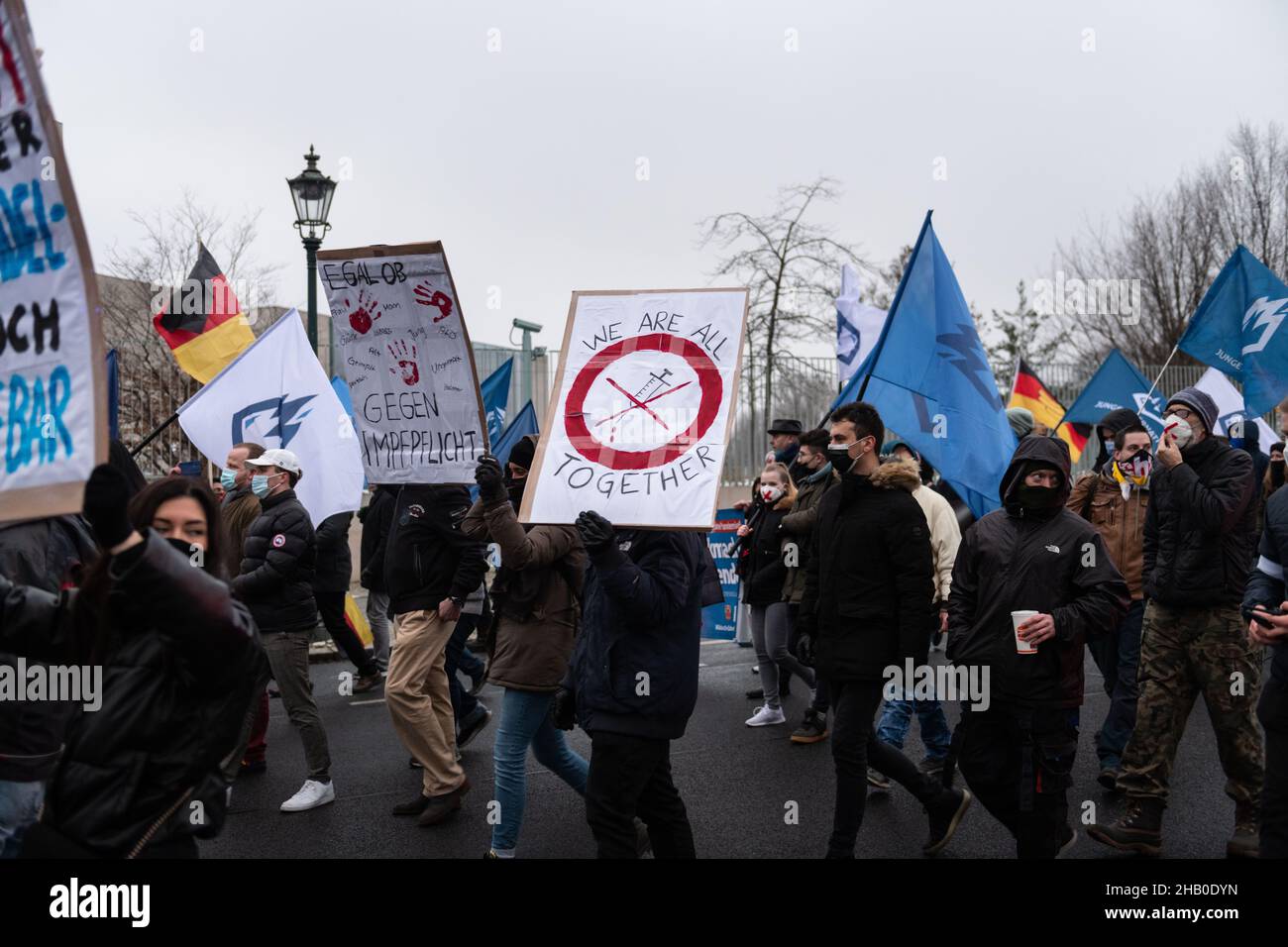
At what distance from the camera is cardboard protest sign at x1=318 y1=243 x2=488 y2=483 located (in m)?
5.10

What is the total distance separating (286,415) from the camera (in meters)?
8.02

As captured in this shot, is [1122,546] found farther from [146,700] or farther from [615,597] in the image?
[146,700]

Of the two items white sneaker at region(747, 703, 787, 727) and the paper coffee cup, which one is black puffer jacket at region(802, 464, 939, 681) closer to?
the paper coffee cup

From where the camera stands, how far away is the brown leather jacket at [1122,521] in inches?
255

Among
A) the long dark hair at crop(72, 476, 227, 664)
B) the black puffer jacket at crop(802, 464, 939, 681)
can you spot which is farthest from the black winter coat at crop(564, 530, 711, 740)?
the long dark hair at crop(72, 476, 227, 664)

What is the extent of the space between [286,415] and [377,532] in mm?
1209

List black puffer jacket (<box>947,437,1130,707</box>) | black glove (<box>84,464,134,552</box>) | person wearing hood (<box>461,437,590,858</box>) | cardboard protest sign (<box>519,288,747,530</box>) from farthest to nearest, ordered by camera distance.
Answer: person wearing hood (<box>461,437,590,858</box>), black puffer jacket (<box>947,437,1130,707</box>), cardboard protest sign (<box>519,288,747,530</box>), black glove (<box>84,464,134,552</box>)

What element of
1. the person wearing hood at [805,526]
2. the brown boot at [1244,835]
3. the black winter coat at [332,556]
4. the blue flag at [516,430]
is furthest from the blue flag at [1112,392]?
the black winter coat at [332,556]

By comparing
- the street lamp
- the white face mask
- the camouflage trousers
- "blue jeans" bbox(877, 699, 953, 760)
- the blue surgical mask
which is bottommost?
"blue jeans" bbox(877, 699, 953, 760)

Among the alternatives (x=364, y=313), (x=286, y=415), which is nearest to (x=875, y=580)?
(x=364, y=313)

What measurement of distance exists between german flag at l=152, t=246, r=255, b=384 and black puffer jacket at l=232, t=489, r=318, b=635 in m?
3.61

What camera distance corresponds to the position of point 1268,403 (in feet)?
25.0

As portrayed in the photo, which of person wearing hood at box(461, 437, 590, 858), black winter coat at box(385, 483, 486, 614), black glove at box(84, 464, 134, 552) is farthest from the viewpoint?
black winter coat at box(385, 483, 486, 614)
